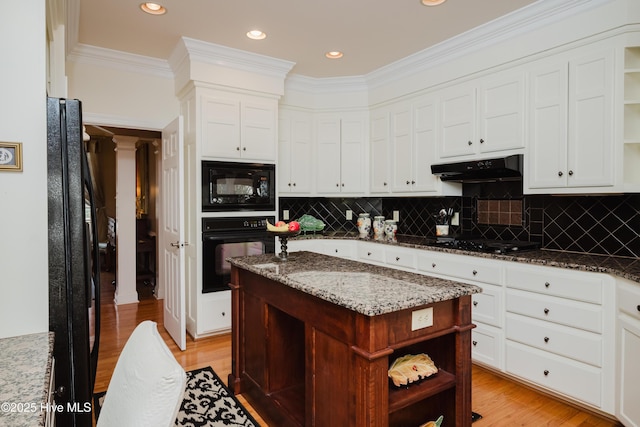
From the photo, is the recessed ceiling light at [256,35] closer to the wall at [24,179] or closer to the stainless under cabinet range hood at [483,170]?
the stainless under cabinet range hood at [483,170]

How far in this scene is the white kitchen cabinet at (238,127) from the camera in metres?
3.52

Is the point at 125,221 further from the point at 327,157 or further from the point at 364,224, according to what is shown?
the point at 364,224

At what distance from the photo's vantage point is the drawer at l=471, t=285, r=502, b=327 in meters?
2.74

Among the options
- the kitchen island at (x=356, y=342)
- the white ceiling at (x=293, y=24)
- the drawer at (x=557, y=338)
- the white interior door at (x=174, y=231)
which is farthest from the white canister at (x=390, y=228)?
the white interior door at (x=174, y=231)

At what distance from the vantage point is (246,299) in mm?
2449

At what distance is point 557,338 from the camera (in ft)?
7.86

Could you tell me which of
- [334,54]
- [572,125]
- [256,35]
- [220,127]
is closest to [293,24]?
[256,35]

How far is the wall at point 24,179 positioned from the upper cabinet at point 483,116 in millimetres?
2960

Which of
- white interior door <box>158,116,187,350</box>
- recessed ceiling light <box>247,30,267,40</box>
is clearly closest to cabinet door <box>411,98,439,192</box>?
recessed ceiling light <box>247,30,267,40</box>

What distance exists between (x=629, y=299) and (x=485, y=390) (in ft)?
3.56

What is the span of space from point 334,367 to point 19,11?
1771 millimetres

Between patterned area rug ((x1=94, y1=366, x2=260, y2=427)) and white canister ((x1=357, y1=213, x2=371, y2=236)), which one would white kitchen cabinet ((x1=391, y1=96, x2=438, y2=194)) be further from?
patterned area rug ((x1=94, y1=366, x2=260, y2=427))

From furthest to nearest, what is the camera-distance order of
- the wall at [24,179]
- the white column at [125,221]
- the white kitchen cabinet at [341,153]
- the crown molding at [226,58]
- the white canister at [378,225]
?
the white column at [125,221] → the white kitchen cabinet at [341,153] → the white canister at [378,225] → the crown molding at [226,58] → the wall at [24,179]

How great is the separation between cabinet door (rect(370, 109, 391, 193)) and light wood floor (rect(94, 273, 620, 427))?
6.87 feet
